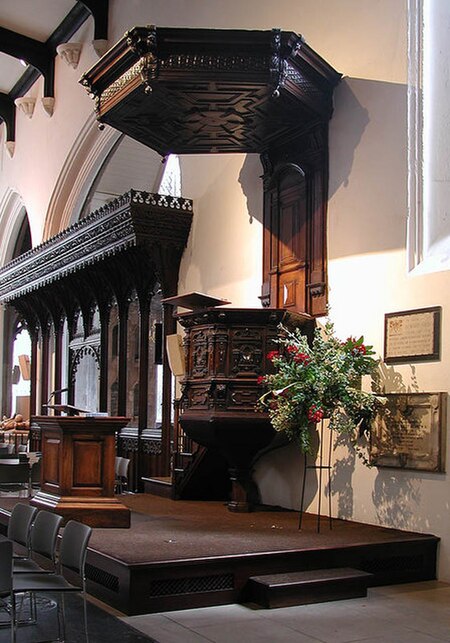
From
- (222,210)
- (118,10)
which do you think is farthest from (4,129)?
(222,210)

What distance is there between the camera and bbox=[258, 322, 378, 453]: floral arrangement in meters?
6.37

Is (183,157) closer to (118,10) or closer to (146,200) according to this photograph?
(146,200)

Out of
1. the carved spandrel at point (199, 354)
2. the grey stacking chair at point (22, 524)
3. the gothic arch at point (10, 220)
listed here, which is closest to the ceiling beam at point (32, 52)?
the gothic arch at point (10, 220)

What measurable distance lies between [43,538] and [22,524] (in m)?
0.42

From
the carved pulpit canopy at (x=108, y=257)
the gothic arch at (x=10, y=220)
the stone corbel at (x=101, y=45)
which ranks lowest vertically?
the carved pulpit canopy at (x=108, y=257)

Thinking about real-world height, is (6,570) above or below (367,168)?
below

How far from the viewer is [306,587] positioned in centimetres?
526

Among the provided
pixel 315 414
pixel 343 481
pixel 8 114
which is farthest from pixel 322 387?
pixel 8 114

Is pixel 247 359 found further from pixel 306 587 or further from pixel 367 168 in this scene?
pixel 306 587

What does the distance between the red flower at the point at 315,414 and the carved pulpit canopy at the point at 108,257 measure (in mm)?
4256

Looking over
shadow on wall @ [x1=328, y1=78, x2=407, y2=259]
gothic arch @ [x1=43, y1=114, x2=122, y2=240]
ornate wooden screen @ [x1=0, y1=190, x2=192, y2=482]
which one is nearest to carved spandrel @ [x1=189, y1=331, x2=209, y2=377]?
shadow on wall @ [x1=328, y1=78, x2=407, y2=259]

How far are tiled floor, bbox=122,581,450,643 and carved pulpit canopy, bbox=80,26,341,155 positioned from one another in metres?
4.21

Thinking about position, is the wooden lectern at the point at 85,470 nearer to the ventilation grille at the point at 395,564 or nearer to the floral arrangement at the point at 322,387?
the floral arrangement at the point at 322,387

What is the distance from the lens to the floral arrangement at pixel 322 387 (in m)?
6.37
